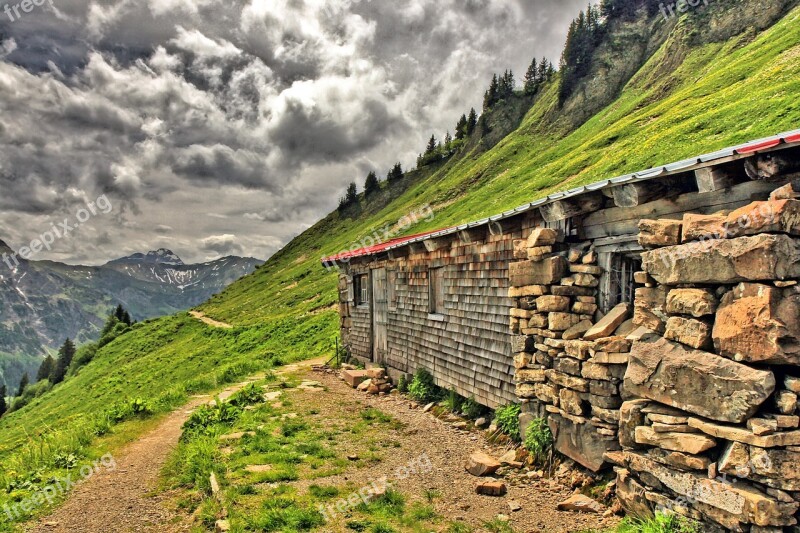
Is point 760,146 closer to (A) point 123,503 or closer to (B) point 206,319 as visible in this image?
(A) point 123,503

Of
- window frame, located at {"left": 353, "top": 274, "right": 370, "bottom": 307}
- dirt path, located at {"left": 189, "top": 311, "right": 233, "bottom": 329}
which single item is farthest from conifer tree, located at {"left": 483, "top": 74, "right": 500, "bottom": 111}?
window frame, located at {"left": 353, "top": 274, "right": 370, "bottom": 307}

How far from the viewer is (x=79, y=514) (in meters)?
7.57

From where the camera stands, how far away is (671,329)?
5.94 m

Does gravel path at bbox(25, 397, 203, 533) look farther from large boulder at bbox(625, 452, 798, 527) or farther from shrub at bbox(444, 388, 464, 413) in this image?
shrub at bbox(444, 388, 464, 413)

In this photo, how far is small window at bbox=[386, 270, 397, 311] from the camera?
1666cm

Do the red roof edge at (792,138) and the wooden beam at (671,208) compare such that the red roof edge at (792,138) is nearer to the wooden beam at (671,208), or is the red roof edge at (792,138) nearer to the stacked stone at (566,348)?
the wooden beam at (671,208)

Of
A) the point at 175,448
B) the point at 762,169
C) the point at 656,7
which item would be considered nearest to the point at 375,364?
the point at 175,448

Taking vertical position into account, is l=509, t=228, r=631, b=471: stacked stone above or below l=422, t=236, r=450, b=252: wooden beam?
below

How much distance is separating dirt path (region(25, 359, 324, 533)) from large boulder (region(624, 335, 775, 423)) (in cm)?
693

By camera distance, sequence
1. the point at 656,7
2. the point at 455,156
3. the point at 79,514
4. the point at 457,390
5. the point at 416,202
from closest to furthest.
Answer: the point at 79,514 → the point at 457,390 → the point at 656,7 → the point at 416,202 → the point at 455,156

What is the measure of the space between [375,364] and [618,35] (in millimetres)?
82603

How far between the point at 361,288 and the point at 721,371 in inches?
632

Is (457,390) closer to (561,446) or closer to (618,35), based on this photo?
(561,446)

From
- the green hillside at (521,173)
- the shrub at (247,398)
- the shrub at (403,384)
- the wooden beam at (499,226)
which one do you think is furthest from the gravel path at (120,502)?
the wooden beam at (499,226)
